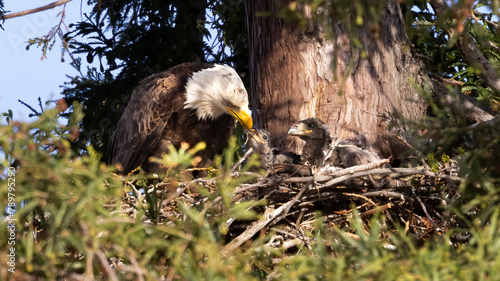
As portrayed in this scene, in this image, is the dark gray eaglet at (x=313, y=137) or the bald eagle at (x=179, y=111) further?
the bald eagle at (x=179, y=111)

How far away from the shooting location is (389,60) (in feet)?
18.7

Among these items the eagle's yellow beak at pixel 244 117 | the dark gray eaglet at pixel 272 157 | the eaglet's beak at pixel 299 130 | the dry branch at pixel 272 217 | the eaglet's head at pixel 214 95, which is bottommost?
the dry branch at pixel 272 217

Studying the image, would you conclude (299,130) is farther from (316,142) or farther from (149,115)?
(149,115)

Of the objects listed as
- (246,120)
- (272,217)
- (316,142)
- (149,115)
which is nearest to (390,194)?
(272,217)

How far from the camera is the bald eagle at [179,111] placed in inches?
229

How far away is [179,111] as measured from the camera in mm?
5871

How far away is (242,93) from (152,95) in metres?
0.86

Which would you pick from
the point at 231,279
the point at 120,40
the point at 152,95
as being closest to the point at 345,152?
the point at 152,95

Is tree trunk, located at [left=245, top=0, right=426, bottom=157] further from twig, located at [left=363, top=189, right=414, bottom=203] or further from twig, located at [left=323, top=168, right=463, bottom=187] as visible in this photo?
twig, located at [left=323, top=168, right=463, bottom=187]

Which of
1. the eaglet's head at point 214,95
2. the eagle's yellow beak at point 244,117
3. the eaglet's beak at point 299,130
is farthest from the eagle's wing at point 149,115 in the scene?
the eaglet's beak at point 299,130

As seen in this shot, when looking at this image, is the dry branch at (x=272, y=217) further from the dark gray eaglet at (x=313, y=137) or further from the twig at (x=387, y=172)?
the dark gray eaglet at (x=313, y=137)

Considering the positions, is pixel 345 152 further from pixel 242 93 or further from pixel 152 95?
pixel 152 95

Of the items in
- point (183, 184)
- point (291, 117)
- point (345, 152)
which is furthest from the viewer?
point (291, 117)

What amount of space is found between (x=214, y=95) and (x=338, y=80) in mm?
1202
